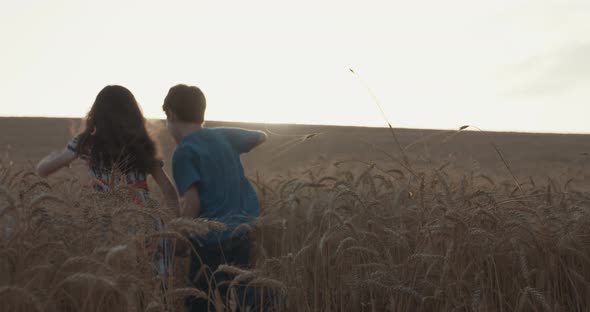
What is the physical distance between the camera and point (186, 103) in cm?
362

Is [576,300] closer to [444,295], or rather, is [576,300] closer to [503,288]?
[503,288]

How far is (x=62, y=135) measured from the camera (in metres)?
33.8

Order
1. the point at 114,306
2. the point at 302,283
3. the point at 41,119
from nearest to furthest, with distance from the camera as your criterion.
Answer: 1. the point at 114,306
2. the point at 302,283
3. the point at 41,119

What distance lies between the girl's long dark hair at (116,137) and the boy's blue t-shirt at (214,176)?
34 centimetres

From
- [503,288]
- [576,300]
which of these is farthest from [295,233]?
[576,300]

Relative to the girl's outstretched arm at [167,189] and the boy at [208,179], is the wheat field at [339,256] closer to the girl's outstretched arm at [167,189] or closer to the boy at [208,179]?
the boy at [208,179]

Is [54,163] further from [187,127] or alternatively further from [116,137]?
[187,127]

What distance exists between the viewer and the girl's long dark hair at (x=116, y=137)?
3883 millimetres

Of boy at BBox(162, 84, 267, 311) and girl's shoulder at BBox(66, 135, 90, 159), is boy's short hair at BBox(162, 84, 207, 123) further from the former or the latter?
girl's shoulder at BBox(66, 135, 90, 159)

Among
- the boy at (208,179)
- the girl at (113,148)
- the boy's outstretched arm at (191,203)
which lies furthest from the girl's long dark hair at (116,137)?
the boy's outstretched arm at (191,203)

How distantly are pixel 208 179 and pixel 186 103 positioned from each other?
38cm

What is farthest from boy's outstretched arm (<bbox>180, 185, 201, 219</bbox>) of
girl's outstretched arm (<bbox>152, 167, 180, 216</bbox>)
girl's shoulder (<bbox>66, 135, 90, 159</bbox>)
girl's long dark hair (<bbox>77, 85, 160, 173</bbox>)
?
girl's shoulder (<bbox>66, 135, 90, 159</bbox>)

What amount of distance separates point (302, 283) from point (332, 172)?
265 cm

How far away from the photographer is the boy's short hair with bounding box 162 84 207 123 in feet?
11.9
